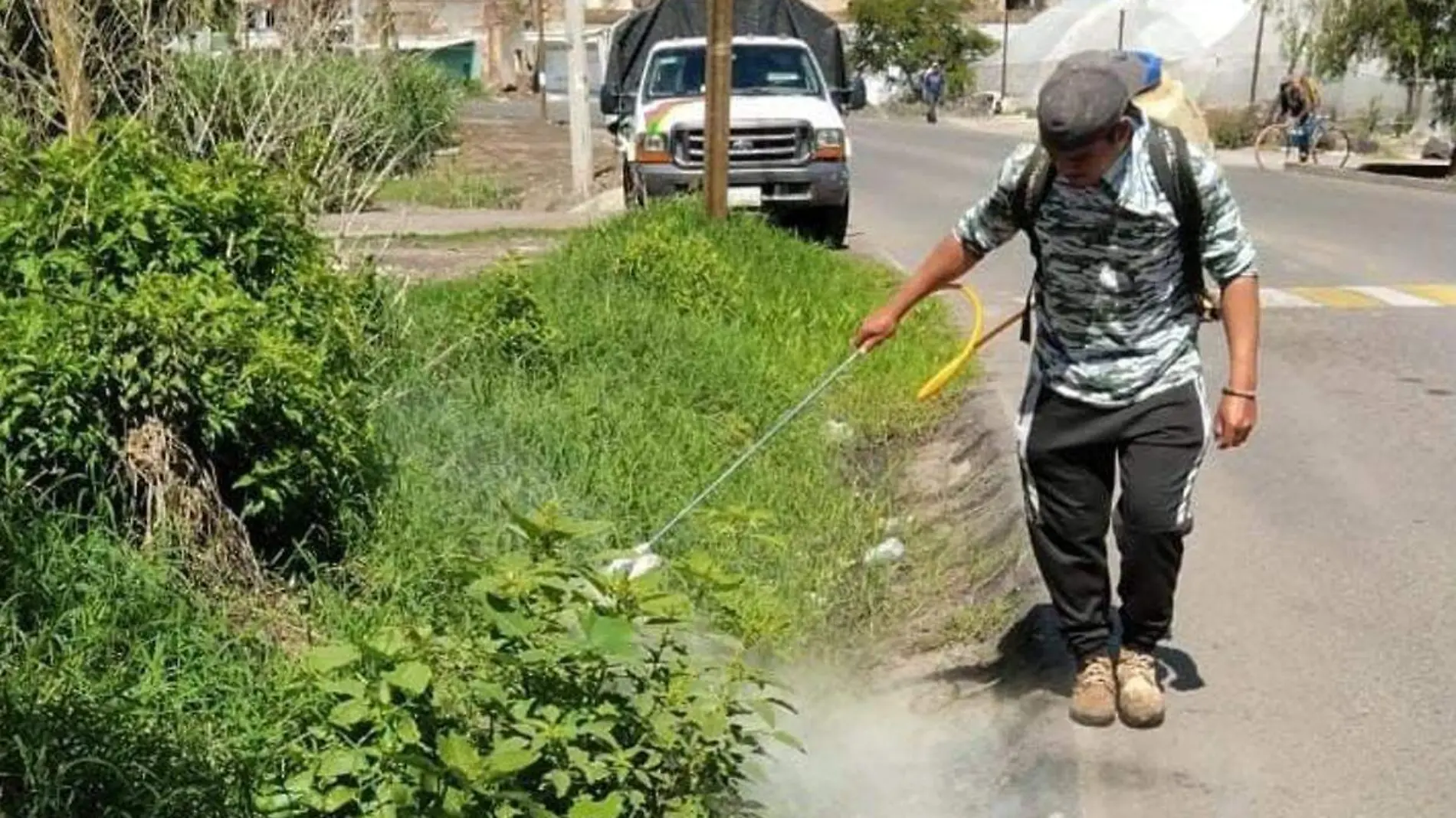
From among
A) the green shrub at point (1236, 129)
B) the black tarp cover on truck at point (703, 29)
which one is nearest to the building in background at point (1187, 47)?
the green shrub at point (1236, 129)

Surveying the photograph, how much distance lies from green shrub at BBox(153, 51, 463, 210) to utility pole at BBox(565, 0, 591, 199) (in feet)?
37.1

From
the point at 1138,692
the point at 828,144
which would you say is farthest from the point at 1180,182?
the point at 828,144

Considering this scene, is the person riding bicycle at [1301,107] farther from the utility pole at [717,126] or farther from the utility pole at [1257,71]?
the utility pole at [717,126]

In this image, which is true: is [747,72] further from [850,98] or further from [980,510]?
[980,510]

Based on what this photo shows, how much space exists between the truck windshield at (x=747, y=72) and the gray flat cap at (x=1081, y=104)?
12.2 meters

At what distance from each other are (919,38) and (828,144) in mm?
53386

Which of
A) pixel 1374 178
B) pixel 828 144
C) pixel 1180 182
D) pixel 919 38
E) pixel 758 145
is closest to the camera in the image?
pixel 1180 182

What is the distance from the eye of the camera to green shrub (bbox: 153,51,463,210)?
26.4 ft

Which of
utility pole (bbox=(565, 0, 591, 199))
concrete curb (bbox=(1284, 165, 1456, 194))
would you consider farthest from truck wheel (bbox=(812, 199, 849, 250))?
concrete curb (bbox=(1284, 165, 1456, 194))

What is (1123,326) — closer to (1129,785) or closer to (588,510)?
(1129,785)

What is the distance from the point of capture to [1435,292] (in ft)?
40.0

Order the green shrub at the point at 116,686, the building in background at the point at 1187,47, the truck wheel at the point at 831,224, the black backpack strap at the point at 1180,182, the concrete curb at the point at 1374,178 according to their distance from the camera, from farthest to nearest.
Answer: the building in background at the point at 1187,47 → the concrete curb at the point at 1374,178 → the truck wheel at the point at 831,224 → the black backpack strap at the point at 1180,182 → the green shrub at the point at 116,686

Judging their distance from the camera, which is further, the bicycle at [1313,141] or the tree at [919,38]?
the tree at [919,38]

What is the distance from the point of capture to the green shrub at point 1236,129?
36.6 meters
